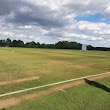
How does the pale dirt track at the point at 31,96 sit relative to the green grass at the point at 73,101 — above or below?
above

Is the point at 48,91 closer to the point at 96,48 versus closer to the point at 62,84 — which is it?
the point at 62,84

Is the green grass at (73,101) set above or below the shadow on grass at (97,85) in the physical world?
below

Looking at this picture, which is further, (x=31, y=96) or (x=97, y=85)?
(x=97, y=85)

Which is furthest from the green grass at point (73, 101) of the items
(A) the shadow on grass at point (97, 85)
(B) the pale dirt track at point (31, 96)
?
(A) the shadow on grass at point (97, 85)

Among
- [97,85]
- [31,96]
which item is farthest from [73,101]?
[97,85]

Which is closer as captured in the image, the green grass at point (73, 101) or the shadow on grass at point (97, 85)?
the green grass at point (73, 101)

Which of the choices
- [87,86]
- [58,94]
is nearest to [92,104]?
[58,94]

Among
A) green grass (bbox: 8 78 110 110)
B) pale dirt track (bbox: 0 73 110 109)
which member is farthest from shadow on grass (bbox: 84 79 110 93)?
pale dirt track (bbox: 0 73 110 109)

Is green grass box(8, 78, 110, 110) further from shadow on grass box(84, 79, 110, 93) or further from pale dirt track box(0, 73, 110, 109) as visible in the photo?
shadow on grass box(84, 79, 110, 93)

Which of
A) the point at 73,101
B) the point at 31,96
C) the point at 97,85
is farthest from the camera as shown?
the point at 97,85

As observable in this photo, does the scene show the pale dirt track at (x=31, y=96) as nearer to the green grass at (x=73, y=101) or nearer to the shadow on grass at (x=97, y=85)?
the green grass at (x=73, y=101)

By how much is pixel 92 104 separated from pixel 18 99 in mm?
3229

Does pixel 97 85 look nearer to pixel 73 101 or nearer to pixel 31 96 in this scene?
pixel 73 101

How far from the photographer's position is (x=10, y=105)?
9.33 meters
